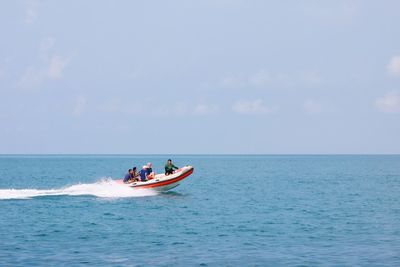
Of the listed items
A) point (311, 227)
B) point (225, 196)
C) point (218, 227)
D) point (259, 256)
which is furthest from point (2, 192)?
point (259, 256)

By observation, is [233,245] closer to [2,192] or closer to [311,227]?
[311,227]

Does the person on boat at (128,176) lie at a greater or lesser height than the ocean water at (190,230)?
greater

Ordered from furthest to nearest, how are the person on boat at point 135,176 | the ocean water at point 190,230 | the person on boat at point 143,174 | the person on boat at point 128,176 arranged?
1. the person on boat at point 135,176
2. the person on boat at point 128,176
3. the person on boat at point 143,174
4. the ocean water at point 190,230

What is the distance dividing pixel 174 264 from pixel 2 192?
89.5 feet

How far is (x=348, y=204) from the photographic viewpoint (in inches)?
1640

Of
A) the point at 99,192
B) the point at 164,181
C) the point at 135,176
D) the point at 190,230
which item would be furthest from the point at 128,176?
the point at 190,230

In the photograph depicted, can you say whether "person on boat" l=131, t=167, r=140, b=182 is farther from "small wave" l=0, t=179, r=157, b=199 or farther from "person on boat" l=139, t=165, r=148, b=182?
"small wave" l=0, t=179, r=157, b=199

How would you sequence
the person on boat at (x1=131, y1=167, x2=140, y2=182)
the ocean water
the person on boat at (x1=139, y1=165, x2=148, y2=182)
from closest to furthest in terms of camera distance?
the ocean water
the person on boat at (x1=139, y1=165, x2=148, y2=182)
the person on boat at (x1=131, y1=167, x2=140, y2=182)

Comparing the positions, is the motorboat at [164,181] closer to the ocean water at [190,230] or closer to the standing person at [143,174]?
the standing person at [143,174]

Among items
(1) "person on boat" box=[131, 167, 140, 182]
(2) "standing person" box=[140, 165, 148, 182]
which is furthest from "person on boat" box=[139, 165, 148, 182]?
(1) "person on boat" box=[131, 167, 140, 182]

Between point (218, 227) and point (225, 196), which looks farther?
point (225, 196)

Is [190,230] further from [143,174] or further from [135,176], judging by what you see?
[135,176]

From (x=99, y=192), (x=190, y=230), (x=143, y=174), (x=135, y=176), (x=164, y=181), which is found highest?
(x=143, y=174)

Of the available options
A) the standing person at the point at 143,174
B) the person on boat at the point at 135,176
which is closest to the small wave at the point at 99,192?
the person on boat at the point at 135,176
